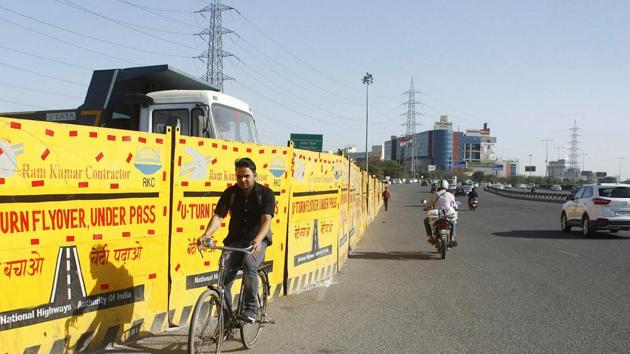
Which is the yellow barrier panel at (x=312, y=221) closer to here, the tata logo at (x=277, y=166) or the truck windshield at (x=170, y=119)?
the tata logo at (x=277, y=166)

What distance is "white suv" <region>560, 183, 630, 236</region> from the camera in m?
17.3

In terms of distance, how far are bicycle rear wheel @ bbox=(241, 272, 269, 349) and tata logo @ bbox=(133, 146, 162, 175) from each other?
157 cm

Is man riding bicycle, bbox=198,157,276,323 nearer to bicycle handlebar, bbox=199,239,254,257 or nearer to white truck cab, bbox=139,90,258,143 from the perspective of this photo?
bicycle handlebar, bbox=199,239,254,257

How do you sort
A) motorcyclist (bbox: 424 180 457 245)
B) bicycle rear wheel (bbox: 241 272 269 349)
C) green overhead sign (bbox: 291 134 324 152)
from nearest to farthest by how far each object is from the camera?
bicycle rear wheel (bbox: 241 272 269 349) < motorcyclist (bbox: 424 180 457 245) < green overhead sign (bbox: 291 134 324 152)

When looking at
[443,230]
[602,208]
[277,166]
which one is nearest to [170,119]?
[277,166]

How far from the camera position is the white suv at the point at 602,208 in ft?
56.9

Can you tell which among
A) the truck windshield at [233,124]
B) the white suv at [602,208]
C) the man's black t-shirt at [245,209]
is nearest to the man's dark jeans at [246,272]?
the man's black t-shirt at [245,209]

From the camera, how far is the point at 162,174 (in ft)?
19.9

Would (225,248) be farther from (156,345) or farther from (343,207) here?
(343,207)

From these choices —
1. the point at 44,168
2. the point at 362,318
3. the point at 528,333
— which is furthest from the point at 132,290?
the point at 528,333

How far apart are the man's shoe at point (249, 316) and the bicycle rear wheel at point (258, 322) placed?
0.07m

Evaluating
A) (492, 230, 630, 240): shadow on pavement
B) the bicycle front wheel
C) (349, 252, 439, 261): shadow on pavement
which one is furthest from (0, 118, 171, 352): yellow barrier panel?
(492, 230, 630, 240): shadow on pavement

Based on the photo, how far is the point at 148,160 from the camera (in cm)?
591

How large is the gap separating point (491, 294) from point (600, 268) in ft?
12.6
